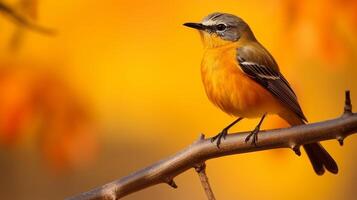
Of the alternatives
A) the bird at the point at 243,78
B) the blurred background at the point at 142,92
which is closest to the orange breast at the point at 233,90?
the bird at the point at 243,78

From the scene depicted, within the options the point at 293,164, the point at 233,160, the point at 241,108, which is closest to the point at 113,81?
the point at 233,160

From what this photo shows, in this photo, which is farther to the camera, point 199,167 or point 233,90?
point 233,90

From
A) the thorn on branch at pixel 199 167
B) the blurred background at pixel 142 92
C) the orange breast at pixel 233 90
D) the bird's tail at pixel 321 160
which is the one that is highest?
the blurred background at pixel 142 92

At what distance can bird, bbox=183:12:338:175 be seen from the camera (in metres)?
0.92

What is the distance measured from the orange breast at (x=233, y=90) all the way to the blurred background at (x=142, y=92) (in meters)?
0.48

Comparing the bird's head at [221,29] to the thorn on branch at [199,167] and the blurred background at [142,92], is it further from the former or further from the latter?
the blurred background at [142,92]

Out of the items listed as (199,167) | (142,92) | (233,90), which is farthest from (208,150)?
(142,92)

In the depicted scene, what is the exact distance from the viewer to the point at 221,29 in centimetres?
99

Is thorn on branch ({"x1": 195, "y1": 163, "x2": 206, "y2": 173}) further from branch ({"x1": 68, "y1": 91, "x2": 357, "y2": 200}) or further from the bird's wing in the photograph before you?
the bird's wing

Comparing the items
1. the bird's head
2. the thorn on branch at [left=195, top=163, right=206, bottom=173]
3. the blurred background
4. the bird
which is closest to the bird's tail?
the bird

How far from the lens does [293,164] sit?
155 cm

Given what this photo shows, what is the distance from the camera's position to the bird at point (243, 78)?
3.01ft

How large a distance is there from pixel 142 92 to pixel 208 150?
2.91 ft

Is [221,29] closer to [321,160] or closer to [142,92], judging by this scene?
[321,160]
